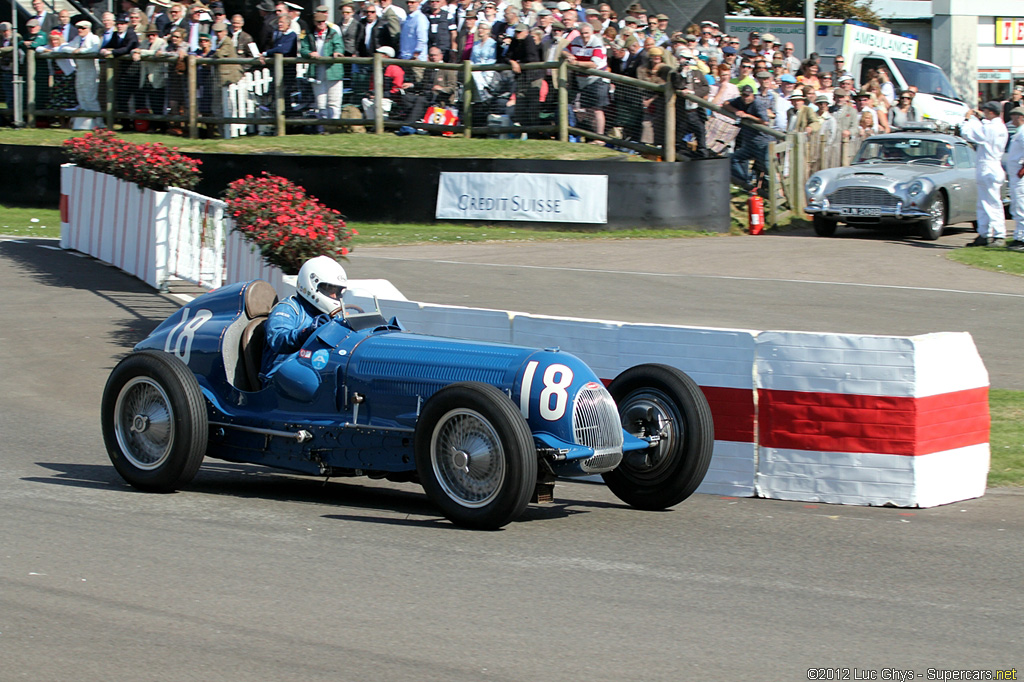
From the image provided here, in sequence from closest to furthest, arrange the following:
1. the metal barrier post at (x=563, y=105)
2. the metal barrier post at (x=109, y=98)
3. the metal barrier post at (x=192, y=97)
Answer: the metal barrier post at (x=563, y=105) → the metal barrier post at (x=192, y=97) → the metal barrier post at (x=109, y=98)

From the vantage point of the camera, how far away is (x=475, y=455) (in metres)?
6.29

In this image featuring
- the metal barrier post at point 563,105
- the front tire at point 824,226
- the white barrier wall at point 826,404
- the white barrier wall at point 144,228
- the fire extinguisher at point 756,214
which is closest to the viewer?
the white barrier wall at point 826,404

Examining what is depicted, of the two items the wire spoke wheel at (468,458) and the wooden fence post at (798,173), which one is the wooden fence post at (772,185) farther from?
the wire spoke wheel at (468,458)

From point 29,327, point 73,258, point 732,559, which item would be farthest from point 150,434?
point 73,258

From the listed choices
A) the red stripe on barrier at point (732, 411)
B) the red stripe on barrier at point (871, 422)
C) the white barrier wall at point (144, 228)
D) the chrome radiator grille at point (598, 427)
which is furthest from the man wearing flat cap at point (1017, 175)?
the chrome radiator grille at point (598, 427)

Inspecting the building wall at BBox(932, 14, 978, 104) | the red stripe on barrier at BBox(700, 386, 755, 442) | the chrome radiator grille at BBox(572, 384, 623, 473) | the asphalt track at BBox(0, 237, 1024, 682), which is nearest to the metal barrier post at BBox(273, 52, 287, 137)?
the asphalt track at BBox(0, 237, 1024, 682)

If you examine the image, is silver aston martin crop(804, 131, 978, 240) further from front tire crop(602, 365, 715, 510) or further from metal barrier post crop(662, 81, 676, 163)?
front tire crop(602, 365, 715, 510)

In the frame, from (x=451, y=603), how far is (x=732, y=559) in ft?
4.90

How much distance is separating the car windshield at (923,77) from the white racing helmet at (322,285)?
2445cm

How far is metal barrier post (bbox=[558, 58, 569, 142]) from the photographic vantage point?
2047 cm

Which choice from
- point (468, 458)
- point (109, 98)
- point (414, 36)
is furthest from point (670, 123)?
point (468, 458)

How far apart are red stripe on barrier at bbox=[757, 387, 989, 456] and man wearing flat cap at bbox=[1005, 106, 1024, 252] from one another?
37.7 feet

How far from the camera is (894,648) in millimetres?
4598

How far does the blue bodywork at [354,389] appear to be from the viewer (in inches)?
254
